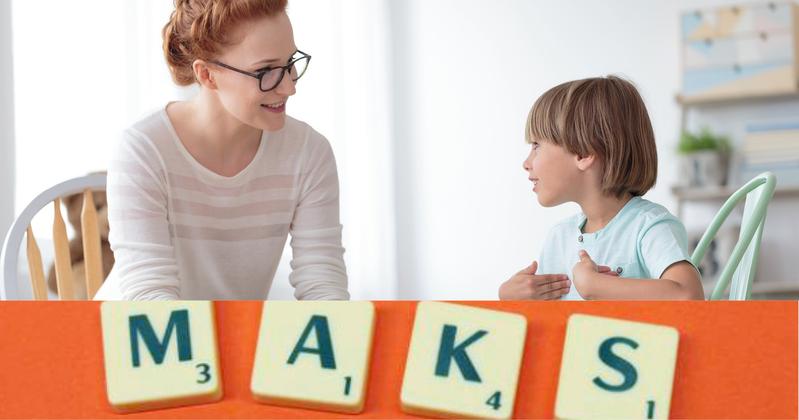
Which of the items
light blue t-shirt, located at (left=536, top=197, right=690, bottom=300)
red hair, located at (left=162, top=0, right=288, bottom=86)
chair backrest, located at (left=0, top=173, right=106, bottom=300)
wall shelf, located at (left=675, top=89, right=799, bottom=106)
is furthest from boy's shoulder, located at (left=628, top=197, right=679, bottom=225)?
wall shelf, located at (left=675, top=89, right=799, bottom=106)

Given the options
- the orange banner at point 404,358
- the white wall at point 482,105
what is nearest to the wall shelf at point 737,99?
the white wall at point 482,105

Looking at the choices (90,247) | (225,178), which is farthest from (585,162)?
(90,247)

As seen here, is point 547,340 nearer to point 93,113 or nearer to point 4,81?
point 4,81

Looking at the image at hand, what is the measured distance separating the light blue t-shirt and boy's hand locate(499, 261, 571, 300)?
3 cm

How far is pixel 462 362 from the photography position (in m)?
0.48

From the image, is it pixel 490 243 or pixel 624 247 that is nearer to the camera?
pixel 624 247

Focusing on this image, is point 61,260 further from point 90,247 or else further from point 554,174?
point 554,174

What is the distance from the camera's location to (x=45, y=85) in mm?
3178

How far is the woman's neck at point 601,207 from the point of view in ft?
4.32

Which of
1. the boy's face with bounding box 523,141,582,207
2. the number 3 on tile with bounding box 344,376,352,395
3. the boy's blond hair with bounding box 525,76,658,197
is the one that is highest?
the boy's blond hair with bounding box 525,76,658,197

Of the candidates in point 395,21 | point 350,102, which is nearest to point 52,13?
point 350,102

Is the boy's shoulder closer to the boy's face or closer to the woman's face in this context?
the boy's face

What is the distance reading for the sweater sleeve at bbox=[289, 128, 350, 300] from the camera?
4.30 ft

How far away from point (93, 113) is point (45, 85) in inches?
8.6
